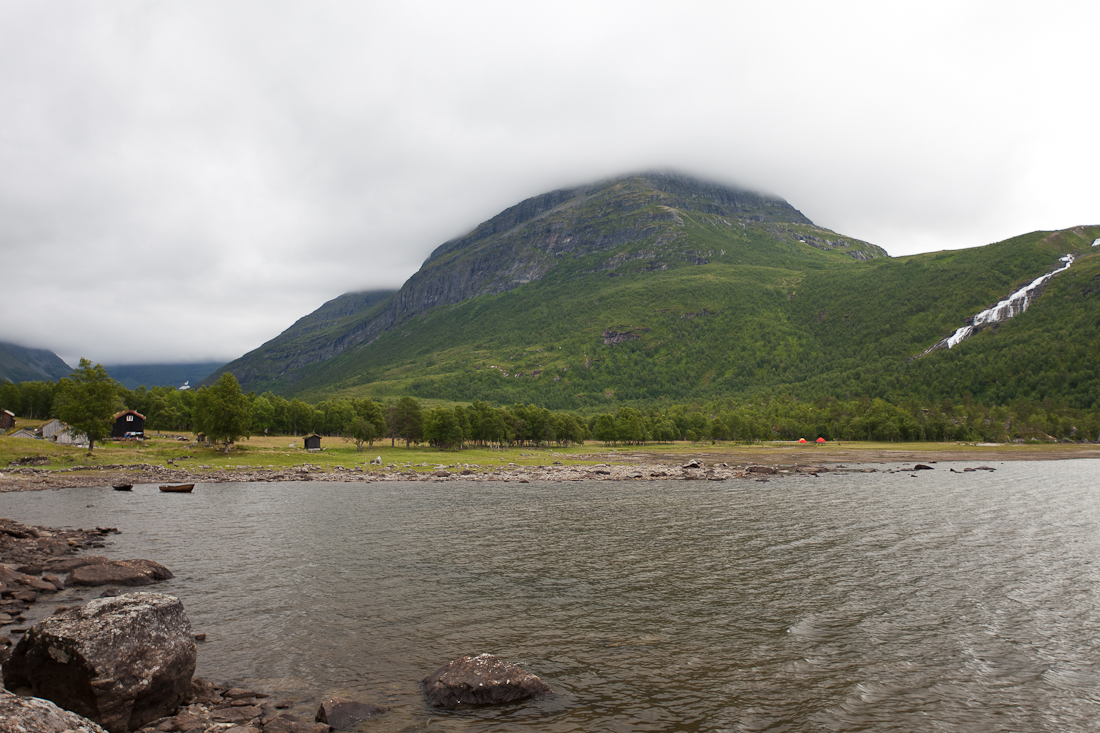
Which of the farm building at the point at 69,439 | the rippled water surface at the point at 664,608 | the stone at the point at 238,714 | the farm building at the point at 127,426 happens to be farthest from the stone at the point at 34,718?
the farm building at the point at 127,426

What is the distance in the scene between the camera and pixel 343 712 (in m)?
13.4

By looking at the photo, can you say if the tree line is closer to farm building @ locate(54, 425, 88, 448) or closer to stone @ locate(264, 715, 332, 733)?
farm building @ locate(54, 425, 88, 448)

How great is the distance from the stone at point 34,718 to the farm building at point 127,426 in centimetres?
14545

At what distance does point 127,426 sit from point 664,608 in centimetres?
14688

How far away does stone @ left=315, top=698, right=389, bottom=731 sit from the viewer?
1309 cm

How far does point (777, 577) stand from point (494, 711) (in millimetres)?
18029

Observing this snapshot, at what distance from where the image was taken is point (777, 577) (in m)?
26.9

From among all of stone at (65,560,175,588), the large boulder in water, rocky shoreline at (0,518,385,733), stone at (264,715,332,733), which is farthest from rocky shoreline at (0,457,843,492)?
stone at (264,715,332,733)

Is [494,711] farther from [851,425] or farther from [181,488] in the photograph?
[851,425]

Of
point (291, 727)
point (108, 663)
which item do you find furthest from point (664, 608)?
point (108, 663)

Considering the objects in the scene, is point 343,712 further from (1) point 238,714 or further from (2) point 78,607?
(2) point 78,607

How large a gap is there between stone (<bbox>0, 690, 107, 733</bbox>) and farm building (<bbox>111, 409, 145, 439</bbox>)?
145452 millimetres

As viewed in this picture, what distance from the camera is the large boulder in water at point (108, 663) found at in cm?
1234

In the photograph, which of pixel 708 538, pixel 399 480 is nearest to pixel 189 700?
pixel 708 538
